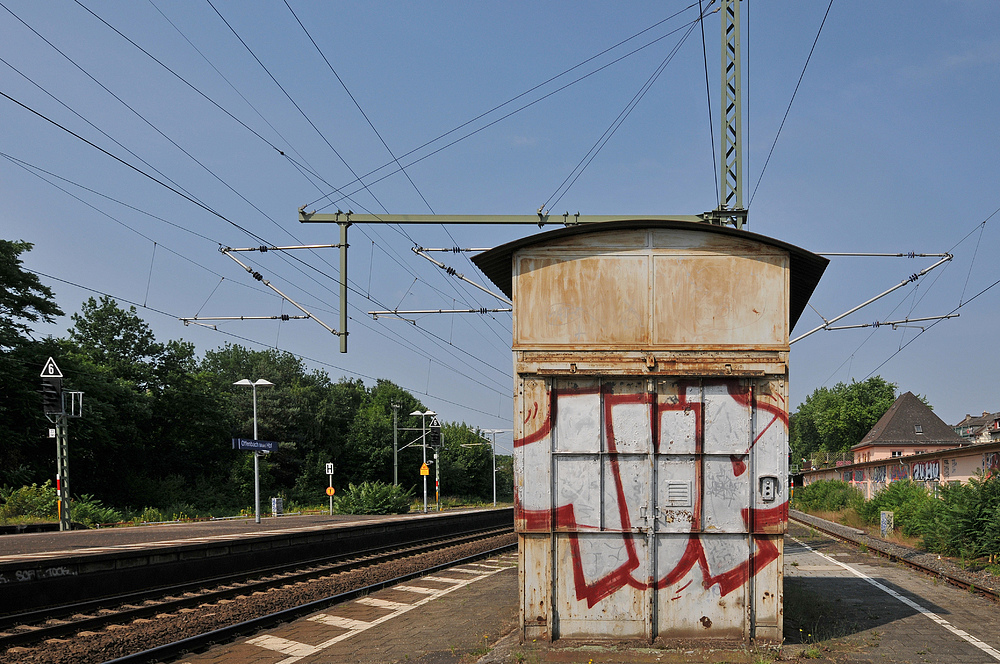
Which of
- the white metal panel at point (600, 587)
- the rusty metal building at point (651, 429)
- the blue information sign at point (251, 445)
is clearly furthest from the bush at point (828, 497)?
the white metal panel at point (600, 587)

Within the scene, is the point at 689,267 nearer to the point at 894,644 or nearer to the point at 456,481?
the point at 894,644

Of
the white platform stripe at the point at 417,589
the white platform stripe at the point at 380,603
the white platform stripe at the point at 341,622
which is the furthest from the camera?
the white platform stripe at the point at 417,589

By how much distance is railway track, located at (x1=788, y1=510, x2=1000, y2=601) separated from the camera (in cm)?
1322

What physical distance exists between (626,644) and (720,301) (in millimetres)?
4017

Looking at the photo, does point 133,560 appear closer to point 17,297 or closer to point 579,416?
point 579,416

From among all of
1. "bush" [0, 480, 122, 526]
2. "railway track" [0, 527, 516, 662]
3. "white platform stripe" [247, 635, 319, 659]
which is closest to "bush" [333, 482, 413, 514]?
"bush" [0, 480, 122, 526]

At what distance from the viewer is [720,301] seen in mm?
8742

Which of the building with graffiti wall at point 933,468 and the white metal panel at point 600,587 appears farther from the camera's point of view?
the building with graffiti wall at point 933,468

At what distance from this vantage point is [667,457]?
8523 mm

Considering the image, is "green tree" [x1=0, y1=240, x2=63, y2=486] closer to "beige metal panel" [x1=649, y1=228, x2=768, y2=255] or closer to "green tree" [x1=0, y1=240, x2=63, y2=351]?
"green tree" [x1=0, y1=240, x2=63, y2=351]

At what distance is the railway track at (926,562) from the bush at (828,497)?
7.79 m

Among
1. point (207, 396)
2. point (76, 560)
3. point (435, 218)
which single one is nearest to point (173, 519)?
point (207, 396)

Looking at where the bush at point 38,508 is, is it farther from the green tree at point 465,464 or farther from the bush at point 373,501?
the green tree at point 465,464

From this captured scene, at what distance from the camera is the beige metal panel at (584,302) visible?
8.77 metres
